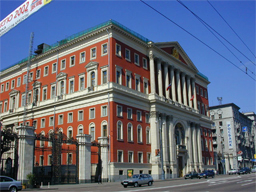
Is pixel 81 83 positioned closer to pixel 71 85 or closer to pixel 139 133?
pixel 71 85

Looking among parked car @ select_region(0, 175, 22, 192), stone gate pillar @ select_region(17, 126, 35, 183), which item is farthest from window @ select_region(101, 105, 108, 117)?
parked car @ select_region(0, 175, 22, 192)

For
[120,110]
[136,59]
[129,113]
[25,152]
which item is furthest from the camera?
[136,59]

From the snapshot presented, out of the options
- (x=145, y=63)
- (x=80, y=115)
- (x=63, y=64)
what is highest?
(x=63, y=64)

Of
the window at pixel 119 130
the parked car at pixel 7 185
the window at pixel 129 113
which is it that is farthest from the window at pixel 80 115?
the parked car at pixel 7 185

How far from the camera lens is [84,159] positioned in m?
38.8

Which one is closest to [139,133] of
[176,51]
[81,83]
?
[81,83]

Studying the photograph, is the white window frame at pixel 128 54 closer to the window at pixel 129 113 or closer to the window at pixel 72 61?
the window at pixel 129 113

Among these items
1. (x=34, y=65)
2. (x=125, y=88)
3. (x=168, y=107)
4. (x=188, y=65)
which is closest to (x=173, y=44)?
(x=188, y=65)

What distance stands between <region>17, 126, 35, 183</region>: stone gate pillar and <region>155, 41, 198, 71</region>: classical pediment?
1355 inches

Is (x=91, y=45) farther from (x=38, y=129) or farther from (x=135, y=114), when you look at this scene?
(x=38, y=129)

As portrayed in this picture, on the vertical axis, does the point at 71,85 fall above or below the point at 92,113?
above

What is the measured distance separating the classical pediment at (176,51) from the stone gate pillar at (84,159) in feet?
91.6

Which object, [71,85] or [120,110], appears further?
[71,85]

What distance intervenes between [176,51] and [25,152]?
1691 inches
